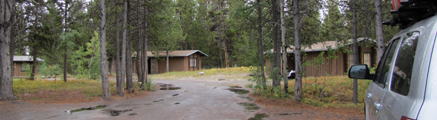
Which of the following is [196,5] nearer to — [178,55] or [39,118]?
[178,55]

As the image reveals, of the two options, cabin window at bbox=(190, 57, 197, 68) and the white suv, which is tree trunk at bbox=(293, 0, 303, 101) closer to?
the white suv

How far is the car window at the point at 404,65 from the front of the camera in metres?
1.87

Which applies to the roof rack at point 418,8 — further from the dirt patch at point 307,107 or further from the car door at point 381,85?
the dirt patch at point 307,107

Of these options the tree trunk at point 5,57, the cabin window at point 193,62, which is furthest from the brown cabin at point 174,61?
the tree trunk at point 5,57

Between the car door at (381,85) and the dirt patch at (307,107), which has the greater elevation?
the car door at (381,85)

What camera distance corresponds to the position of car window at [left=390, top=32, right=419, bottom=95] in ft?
6.12

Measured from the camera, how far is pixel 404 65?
2033mm

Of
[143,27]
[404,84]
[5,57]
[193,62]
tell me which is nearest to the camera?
[404,84]

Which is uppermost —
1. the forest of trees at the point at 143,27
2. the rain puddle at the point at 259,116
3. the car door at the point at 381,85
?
the forest of trees at the point at 143,27

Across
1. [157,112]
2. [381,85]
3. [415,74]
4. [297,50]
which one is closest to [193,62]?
[297,50]

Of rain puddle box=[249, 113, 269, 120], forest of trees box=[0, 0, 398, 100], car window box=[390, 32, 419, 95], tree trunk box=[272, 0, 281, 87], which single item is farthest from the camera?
tree trunk box=[272, 0, 281, 87]

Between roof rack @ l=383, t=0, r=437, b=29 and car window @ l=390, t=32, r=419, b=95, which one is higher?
roof rack @ l=383, t=0, r=437, b=29

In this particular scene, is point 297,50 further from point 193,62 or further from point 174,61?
point 193,62

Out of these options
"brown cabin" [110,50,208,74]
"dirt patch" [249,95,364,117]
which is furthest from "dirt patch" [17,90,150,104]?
"brown cabin" [110,50,208,74]
